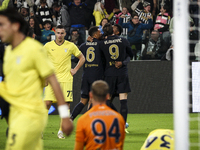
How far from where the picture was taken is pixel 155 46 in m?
11.1

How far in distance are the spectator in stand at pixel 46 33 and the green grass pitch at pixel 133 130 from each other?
2130 mm

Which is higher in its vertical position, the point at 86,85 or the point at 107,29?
the point at 107,29

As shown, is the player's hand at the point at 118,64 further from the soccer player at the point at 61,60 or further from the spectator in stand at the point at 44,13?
the spectator in stand at the point at 44,13

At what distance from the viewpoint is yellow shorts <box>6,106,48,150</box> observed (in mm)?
2963

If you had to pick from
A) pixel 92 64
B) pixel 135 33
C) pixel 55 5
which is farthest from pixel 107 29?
pixel 55 5

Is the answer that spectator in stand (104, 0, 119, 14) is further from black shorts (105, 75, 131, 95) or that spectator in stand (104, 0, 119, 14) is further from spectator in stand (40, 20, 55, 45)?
black shorts (105, 75, 131, 95)

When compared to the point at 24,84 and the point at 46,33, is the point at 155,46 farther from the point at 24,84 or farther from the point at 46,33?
the point at 24,84

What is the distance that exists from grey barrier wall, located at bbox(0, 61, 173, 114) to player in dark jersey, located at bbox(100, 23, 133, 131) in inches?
159

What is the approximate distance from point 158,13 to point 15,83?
1031 centimetres

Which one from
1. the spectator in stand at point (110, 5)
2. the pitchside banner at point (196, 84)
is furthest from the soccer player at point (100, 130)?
the spectator in stand at point (110, 5)

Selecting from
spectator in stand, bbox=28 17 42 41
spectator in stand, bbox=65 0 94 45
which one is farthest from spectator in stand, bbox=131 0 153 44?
spectator in stand, bbox=28 17 42 41

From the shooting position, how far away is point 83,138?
3.51 m

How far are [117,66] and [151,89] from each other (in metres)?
4.42

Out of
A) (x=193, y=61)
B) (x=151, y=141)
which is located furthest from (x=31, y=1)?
(x=151, y=141)
